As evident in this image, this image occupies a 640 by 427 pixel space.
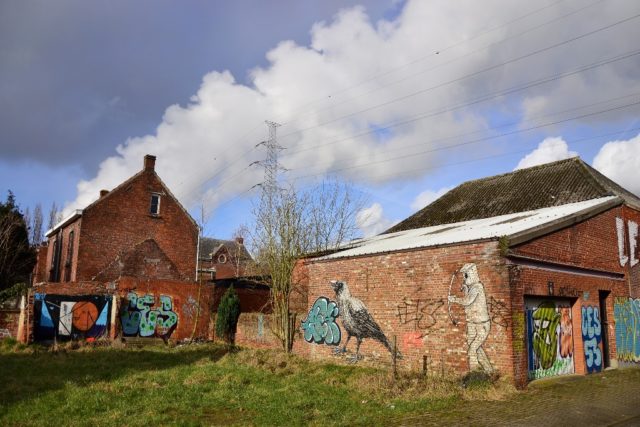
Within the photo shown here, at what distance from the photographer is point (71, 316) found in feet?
61.9

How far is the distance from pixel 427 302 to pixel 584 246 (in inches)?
206

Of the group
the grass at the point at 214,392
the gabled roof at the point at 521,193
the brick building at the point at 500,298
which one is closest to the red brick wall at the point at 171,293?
the grass at the point at 214,392

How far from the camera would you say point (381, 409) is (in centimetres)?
903

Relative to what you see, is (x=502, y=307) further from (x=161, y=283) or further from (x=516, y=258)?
(x=161, y=283)

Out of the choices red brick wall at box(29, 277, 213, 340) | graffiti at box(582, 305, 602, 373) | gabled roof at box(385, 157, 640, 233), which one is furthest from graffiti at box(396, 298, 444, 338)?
red brick wall at box(29, 277, 213, 340)

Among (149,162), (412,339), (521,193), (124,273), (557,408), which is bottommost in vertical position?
(557,408)

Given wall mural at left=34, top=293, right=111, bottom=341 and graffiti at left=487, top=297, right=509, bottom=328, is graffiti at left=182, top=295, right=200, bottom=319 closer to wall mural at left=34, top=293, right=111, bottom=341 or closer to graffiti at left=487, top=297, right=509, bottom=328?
wall mural at left=34, top=293, right=111, bottom=341

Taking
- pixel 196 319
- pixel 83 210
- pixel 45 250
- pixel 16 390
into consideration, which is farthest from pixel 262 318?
pixel 45 250

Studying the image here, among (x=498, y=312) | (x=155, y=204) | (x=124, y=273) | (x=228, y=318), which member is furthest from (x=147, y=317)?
(x=498, y=312)

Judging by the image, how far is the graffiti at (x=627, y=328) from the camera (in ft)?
50.5

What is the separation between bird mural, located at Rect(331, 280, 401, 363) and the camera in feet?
45.7

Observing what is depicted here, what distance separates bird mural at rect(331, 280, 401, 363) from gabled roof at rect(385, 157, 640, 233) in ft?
26.9

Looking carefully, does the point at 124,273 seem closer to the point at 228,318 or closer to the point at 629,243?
the point at 228,318

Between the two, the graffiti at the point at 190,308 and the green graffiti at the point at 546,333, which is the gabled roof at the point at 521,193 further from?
the graffiti at the point at 190,308
